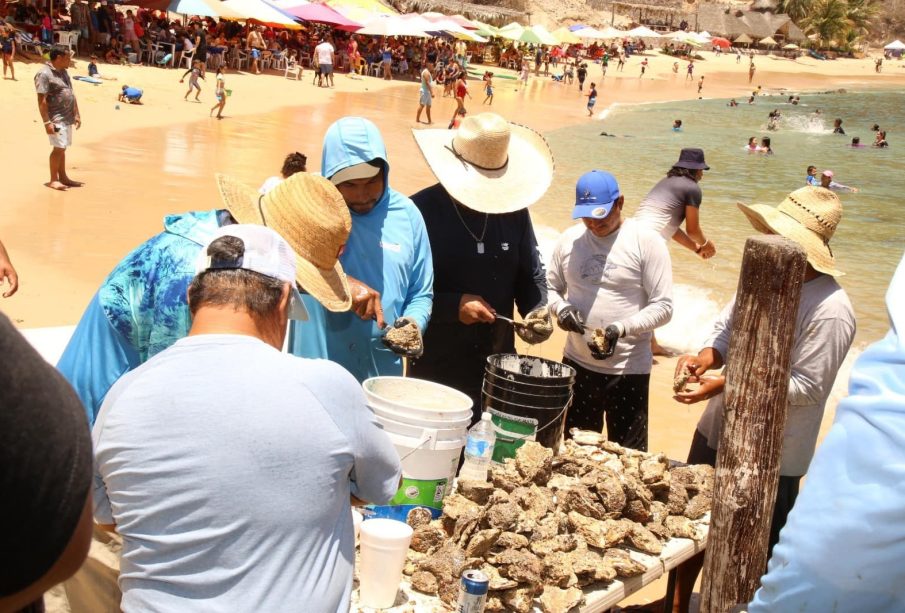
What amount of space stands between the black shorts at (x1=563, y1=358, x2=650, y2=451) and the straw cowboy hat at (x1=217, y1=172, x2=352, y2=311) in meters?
2.19

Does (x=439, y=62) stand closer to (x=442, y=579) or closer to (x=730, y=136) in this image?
(x=730, y=136)

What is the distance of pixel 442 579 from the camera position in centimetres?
289

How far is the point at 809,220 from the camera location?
422 centimetres

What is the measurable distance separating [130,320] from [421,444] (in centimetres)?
104

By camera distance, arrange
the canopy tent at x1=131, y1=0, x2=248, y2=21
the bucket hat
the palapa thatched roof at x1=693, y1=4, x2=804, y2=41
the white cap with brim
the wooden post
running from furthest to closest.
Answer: the palapa thatched roof at x1=693, y1=4, x2=804, y2=41
the canopy tent at x1=131, y1=0, x2=248, y2=21
the bucket hat
the white cap with brim
the wooden post

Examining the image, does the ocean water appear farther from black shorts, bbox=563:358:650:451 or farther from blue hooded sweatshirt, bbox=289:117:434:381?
blue hooded sweatshirt, bbox=289:117:434:381

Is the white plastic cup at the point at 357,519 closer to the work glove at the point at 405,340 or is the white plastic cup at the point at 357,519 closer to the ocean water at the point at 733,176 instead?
the work glove at the point at 405,340

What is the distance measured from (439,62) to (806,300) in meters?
34.8

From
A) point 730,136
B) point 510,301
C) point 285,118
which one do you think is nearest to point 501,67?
point 730,136

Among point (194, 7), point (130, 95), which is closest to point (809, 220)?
point (130, 95)

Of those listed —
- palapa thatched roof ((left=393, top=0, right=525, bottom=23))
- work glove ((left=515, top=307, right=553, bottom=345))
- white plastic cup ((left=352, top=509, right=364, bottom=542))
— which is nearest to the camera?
white plastic cup ((left=352, top=509, right=364, bottom=542))

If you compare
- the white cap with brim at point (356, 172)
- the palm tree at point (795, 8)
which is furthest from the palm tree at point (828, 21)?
the white cap with brim at point (356, 172)

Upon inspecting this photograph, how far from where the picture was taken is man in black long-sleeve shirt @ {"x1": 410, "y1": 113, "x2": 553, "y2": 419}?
459 centimetres

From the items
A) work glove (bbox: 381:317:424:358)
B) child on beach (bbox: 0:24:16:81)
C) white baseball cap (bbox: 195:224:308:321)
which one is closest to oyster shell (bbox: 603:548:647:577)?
work glove (bbox: 381:317:424:358)
